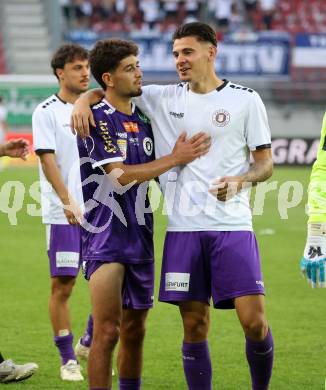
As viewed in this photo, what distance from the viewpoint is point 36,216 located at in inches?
687

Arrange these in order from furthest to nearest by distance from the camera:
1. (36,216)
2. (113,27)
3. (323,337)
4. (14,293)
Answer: (113,27) < (36,216) < (14,293) < (323,337)

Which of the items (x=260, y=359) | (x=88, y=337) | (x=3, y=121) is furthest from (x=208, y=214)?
(x=3, y=121)

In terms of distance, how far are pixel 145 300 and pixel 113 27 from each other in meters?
25.6

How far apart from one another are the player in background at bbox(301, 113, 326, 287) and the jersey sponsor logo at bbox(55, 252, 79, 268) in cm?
231

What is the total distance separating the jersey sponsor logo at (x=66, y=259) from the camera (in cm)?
707

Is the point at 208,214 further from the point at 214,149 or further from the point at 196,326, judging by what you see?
the point at 196,326

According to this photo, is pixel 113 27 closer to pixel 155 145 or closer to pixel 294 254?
pixel 294 254

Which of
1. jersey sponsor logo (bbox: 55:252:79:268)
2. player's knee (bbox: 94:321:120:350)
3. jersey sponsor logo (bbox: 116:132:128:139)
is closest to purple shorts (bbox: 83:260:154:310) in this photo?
player's knee (bbox: 94:321:120:350)

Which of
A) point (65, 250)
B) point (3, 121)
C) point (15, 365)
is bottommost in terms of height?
point (15, 365)

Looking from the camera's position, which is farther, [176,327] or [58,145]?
[176,327]

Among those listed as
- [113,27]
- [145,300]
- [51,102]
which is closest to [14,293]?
[51,102]

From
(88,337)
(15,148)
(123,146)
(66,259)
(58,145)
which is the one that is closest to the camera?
(123,146)

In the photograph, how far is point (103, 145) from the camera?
547 cm

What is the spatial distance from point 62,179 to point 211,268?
5.83 ft
